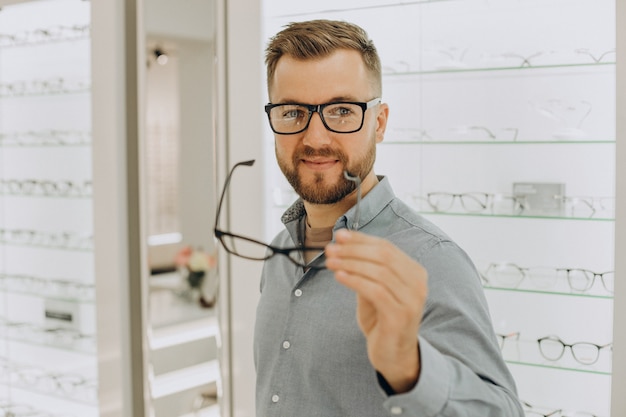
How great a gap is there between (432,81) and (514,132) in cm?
31

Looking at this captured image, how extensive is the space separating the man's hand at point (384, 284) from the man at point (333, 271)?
0.55 ft

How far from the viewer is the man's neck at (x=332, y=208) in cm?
153

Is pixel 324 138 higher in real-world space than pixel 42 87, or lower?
lower

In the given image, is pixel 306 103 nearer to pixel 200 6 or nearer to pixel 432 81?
pixel 432 81

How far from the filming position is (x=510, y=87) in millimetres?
2070

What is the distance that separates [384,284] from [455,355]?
0.32 meters

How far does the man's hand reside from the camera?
3.34 feet

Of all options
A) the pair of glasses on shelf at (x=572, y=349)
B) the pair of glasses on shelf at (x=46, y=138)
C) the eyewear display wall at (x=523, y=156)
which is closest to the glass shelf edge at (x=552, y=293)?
the eyewear display wall at (x=523, y=156)

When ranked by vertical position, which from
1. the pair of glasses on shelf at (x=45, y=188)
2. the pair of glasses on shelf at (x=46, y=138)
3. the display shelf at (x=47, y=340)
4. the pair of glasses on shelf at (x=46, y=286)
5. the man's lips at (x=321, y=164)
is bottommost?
the display shelf at (x=47, y=340)

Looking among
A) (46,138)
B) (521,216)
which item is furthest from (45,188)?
(521,216)

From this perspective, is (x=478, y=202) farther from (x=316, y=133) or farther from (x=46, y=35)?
(x=46, y=35)

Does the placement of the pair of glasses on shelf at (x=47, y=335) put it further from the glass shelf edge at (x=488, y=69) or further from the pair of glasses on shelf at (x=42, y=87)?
the glass shelf edge at (x=488, y=69)

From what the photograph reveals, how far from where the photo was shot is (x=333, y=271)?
4.32 ft

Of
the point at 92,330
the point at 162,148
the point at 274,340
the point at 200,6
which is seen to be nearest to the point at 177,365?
the point at 92,330
